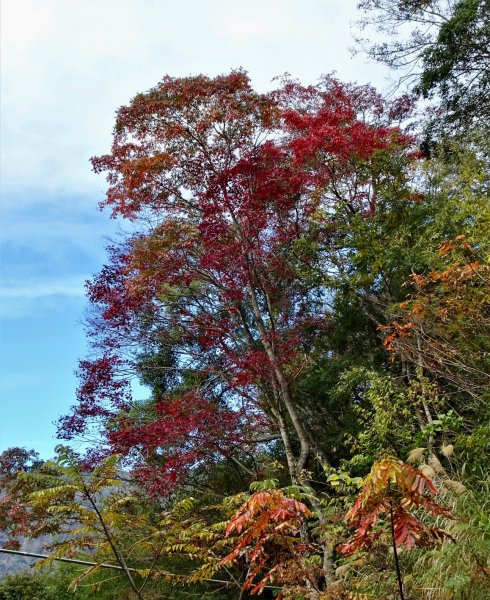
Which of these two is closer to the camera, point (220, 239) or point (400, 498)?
point (400, 498)

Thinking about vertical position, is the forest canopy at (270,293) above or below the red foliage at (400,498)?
above

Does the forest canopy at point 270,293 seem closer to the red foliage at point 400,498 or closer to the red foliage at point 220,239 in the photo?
the red foliage at point 220,239

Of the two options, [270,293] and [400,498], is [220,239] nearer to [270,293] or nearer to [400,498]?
[270,293]

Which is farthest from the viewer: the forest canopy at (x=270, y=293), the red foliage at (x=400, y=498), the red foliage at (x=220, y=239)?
the red foliage at (x=220, y=239)

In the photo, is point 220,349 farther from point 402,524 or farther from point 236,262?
point 402,524

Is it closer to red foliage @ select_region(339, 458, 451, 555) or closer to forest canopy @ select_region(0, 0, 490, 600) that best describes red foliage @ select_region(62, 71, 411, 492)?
forest canopy @ select_region(0, 0, 490, 600)

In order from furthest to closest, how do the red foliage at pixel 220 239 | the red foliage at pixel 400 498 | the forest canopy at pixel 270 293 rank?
the red foliage at pixel 220 239 < the forest canopy at pixel 270 293 < the red foliage at pixel 400 498

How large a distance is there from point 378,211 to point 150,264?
11.8 ft

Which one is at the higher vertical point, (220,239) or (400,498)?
(220,239)

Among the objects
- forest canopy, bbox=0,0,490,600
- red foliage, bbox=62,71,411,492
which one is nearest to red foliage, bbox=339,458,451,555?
forest canopy, bbox=0,0,490,600

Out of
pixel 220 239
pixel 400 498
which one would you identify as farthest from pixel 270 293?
pixel 400 498

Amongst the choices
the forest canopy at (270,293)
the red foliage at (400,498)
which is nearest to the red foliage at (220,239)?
the forest canopy at (270,293)

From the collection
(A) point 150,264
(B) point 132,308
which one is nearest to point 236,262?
(A) point 150,264

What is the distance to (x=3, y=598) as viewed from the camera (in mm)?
8227
